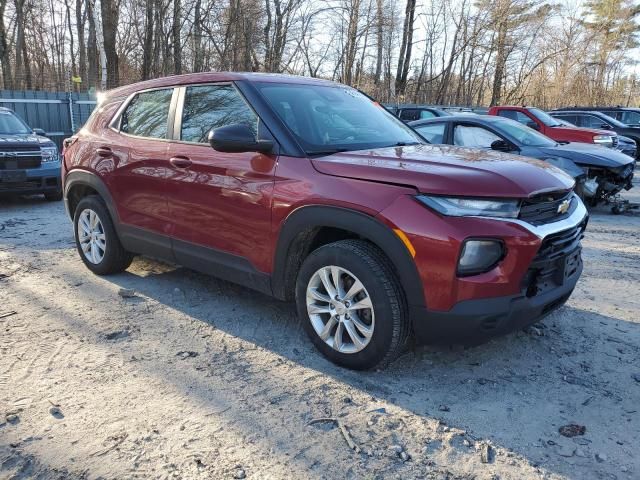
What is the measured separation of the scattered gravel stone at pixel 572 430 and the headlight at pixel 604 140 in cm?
1095

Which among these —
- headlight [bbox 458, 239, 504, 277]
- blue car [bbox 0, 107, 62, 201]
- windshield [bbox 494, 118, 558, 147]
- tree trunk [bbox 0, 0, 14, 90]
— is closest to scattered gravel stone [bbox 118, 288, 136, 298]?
headlight [bbox 458, 239, 504, 277]

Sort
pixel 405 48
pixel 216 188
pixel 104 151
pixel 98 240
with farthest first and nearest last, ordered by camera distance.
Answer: pixel 405 48, pixel 98 240, pixel 104 151, pixel 216 188

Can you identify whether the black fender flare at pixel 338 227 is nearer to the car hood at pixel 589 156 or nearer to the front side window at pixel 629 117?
the car hood at pixel 589 156

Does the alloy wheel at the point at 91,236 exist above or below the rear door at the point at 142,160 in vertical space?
below

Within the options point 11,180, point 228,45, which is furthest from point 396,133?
point 228,45

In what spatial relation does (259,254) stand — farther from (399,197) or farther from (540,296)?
(540,296)

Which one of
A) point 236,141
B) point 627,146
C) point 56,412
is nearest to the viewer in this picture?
point 56,412

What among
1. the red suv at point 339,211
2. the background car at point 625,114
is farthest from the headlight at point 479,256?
the background car at point 625,114

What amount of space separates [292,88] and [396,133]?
2.82 feet

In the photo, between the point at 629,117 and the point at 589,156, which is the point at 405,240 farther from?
the point at 629,117

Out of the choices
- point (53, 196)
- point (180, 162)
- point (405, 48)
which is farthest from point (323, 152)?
point (405, 48)

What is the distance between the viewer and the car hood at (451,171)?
271 centimetres

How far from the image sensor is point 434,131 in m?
Result: 8.28

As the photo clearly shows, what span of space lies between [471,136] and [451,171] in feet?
18.4
